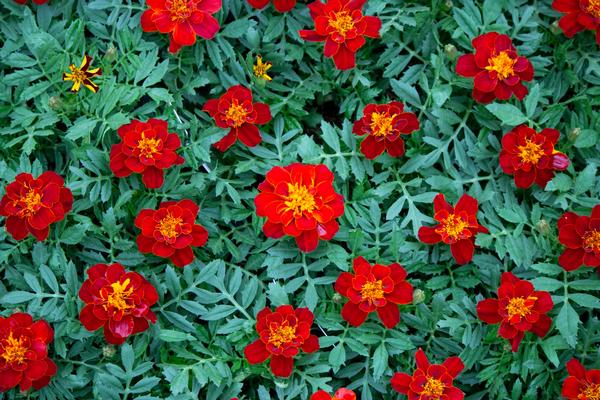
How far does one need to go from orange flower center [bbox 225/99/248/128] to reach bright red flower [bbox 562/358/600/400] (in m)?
1.25

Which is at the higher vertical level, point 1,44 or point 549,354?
point 1,44

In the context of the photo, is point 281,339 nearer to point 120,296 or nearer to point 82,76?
point 120,296

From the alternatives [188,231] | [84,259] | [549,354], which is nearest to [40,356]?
[84,259]

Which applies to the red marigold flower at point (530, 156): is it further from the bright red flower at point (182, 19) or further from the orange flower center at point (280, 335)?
the bright red flower at point (182, 19)

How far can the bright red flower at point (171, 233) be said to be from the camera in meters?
2.24

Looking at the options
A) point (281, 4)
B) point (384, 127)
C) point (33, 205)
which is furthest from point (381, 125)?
point (33, 205)

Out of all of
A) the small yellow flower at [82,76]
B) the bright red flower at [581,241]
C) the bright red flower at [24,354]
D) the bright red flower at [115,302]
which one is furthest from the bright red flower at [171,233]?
the bright red flower at [581,241]

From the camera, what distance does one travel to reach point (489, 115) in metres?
→ 2.54

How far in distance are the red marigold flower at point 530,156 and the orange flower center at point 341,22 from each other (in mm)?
620

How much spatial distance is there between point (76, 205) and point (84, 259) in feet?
0.57

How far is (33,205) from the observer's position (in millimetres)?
2225

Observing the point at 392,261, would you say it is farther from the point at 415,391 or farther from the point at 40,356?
the point at 40,356

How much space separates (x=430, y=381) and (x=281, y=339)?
45cm

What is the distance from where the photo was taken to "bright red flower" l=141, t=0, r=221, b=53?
7.95 ft
